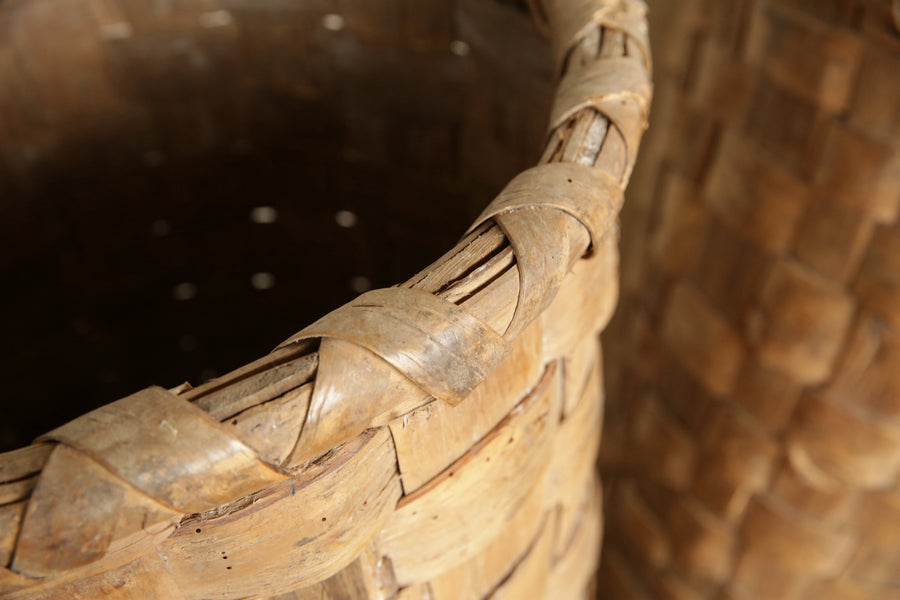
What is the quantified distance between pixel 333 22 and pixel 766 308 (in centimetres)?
45

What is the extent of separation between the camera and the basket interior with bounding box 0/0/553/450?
2.04 ft

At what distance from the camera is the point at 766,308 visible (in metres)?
0.69

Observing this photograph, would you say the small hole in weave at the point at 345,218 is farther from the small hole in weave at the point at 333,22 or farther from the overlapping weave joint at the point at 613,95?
the overlapping weave joint at the point at 613,95

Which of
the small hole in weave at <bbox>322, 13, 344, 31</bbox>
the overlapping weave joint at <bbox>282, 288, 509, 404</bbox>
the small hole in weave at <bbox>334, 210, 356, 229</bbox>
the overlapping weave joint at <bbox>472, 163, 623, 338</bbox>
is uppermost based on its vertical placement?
the overlapping weave joint at <bbox>472, 163, 623, 338</bbox>

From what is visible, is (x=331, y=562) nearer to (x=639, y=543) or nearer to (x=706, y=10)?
(x=706, y=10)

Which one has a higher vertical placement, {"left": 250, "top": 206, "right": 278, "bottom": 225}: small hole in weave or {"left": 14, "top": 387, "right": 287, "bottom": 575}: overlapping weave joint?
{"left": 14, "top": 387, "right": 287, "bottom": 575}: overlapping weave joint

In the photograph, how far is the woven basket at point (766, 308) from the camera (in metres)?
0.58

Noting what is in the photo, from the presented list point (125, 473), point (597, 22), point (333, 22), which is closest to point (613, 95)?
point (597, 22)

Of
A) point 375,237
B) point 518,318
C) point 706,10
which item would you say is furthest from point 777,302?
point 518,318

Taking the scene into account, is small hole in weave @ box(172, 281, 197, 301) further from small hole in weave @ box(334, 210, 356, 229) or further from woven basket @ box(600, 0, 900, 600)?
woven basket @ box(600, 0, 900, 600)

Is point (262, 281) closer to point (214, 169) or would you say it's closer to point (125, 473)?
point (214, 169)

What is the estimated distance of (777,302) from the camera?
67cm

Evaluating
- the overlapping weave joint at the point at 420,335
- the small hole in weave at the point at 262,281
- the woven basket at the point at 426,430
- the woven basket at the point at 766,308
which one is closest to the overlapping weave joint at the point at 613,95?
the woven basket at the point at 426,430

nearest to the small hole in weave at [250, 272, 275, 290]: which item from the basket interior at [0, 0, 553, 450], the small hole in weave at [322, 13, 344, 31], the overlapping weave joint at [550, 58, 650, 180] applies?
the basket interior at [0, 0, 553, 450]
